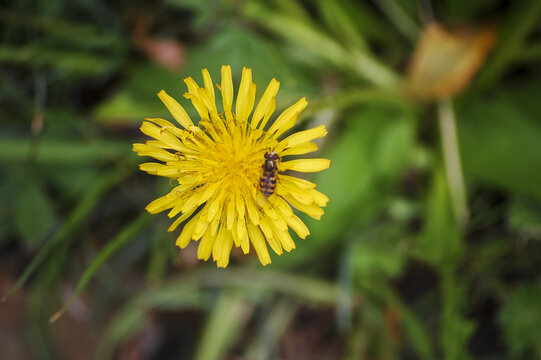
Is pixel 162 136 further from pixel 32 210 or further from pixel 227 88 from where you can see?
pixel 32 210

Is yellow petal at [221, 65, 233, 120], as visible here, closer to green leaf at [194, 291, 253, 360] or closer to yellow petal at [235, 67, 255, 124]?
yellow petal at [235, 67, 255, 124]

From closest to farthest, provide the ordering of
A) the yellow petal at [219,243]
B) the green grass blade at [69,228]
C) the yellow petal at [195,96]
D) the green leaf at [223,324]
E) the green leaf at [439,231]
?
the green grass blade at [69,228] < the yellow petal at [195,96] < the yellow petal at [219,243] < the green leaf at [439,231] < the green leaf at [223,324]

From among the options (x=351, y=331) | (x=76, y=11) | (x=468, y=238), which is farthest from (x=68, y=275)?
(x=468, y=238)

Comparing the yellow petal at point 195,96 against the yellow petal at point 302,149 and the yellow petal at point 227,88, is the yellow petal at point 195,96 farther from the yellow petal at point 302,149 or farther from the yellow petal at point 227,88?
the yellow petal at point 302,149

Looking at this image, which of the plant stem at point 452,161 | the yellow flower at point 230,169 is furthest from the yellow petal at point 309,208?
the plant stem at point 452,161

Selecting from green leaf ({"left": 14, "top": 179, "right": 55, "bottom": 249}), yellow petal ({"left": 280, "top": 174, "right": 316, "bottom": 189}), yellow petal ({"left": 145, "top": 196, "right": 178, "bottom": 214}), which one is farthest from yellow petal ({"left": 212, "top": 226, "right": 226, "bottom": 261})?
green leaf ({"left": 14, "top": 179, "right": 55, "bottom": 249})

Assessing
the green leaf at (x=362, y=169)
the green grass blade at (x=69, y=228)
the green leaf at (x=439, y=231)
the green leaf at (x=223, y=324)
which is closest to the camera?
the green grass blade at (x=69, y=228)

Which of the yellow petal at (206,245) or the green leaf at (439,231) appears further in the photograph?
the green leaf at (439,231)
